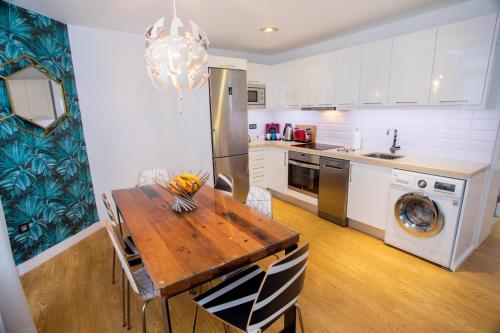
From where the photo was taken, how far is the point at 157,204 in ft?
6.82

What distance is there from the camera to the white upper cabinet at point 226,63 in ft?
11.5

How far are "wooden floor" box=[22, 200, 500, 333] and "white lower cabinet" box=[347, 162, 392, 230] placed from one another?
323mm

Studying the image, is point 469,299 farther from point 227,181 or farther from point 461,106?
point 227,181

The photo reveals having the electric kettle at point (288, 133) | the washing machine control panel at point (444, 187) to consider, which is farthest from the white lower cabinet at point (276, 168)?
the washing machine control panel at point (444, 187)

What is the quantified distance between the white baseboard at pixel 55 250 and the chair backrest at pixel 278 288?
2.56 m

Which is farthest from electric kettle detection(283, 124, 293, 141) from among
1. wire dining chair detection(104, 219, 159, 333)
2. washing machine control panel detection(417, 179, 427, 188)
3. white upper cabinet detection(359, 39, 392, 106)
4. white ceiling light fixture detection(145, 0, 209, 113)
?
wire dining chair detection(104, 219, 159, 333)

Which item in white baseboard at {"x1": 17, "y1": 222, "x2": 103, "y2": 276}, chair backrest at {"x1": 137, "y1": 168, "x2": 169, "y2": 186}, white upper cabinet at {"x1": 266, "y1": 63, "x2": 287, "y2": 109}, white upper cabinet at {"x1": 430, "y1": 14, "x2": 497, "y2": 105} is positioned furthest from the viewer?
white upper cabinet at {"x1": 266, "y1": 63, "x2": 287, "y2": 109}

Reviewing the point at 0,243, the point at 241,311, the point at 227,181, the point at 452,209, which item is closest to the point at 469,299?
the point at 452,209

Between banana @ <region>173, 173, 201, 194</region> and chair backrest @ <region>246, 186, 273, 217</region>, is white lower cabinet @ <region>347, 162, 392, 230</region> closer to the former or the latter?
chair backrest @ <region>246, 186, 273, 217</region>

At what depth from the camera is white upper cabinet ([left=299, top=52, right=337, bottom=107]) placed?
3.41 meters

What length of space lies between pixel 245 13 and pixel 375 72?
162cm

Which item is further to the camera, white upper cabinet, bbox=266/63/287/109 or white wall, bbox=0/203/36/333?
white upper cabinet, bbox=266/63/287/109

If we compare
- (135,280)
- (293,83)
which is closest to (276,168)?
(293,83)

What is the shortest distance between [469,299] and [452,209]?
28.6 inches
